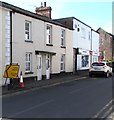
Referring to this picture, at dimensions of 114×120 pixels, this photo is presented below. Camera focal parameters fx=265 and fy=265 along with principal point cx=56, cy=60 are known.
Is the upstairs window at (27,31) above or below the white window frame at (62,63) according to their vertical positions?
above

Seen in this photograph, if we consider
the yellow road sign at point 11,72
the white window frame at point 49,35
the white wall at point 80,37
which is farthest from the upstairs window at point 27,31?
the white wall at point 80,37

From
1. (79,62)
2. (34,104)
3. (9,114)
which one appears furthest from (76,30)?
(9,114)

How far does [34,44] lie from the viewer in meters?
20.9

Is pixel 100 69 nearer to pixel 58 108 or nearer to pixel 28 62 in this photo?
pixel 28 62

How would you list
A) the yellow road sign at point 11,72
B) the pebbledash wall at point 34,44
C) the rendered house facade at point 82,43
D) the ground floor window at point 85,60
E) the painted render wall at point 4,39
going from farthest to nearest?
the ground floor window at point 85,60
the rendered house facade at point 82,43
the pebbledash wall at point 34,44
the painted render wall at point 4,39
the yellow road sign at point 11,72

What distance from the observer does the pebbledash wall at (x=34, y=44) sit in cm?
1742

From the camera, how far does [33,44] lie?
67.9 feet

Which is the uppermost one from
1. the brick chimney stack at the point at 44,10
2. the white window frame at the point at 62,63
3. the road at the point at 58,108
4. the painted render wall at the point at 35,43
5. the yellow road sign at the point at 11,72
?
the brick chimney stack at the point at 44,10

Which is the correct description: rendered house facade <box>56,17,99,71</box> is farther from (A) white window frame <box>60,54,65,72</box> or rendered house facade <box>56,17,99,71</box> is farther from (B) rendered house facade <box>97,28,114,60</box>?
(B) rendered house facade <box>97,28,114,60</box>

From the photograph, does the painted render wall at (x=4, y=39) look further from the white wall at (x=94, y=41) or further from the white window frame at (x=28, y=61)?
the white wall at (x=94, y=41)

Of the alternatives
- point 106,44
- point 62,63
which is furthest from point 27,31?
point 106,44

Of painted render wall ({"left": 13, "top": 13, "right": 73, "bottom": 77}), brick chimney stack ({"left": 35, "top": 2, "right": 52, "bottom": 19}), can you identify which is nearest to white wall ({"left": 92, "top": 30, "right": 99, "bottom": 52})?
painted render wall ({"left": 13, "top": 13, "right": 73, "bottom": 77})

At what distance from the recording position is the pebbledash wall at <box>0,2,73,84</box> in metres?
17.4

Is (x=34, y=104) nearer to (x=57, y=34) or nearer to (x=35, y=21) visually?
(x=35, y=21)
